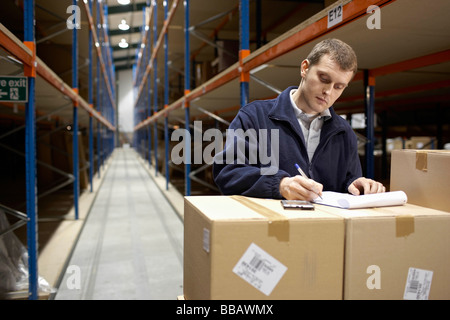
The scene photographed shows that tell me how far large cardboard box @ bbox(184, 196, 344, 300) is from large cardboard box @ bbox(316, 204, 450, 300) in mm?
34

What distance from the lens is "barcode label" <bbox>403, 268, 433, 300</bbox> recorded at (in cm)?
98

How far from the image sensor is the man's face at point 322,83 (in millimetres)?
1483

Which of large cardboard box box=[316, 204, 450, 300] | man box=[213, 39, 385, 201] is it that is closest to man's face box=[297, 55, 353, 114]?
man box=[213, 39, 385, 201]

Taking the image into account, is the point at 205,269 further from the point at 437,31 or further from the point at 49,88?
the point at 49,88

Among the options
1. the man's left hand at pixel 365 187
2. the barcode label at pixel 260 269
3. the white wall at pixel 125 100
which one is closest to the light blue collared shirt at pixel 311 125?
the man's left hand at pixel 365 187

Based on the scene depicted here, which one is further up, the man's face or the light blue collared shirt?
the man's face

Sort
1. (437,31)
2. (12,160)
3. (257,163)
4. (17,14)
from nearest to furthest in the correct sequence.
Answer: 1. (257,163)
2. (437,31)
3. (17,14)
4. (12,160)

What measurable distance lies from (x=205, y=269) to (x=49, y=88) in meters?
3.59

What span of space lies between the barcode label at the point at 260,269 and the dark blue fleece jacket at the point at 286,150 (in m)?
0.56

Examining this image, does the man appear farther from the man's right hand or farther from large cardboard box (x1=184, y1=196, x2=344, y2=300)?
large cardboard box (x1=184, y1=196, x2=344, y2=300)

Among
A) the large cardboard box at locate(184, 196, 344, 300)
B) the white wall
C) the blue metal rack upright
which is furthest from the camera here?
the white wall

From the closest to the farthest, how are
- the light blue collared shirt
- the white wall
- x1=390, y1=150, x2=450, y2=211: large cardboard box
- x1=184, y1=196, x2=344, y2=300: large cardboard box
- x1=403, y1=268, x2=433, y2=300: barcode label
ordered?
x1=184, y1=196, x2=344, y2=300: large cardboard box → x1=403, y1=268, x2=433, y2=300: barcode label → x1=390, y1=150, x2=450, y2=211: large cardboard box → the light blue collared shirt → the white wall

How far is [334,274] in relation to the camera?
3.06ft
